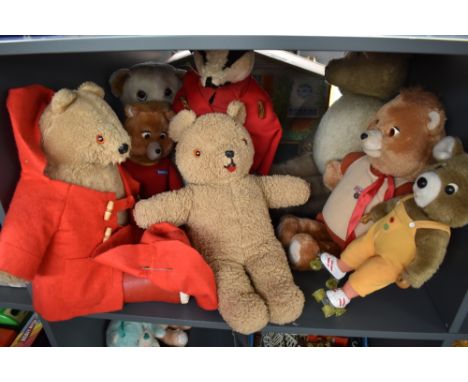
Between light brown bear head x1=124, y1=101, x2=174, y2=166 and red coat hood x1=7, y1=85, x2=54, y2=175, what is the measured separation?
0.74 feet

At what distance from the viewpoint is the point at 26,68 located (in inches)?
32.4

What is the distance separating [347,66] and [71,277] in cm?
76

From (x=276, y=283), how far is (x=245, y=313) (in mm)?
105

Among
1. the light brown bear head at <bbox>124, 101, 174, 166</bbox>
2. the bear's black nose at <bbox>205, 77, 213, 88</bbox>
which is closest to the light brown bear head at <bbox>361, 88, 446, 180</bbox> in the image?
the bear's black nose at <bbox>205, 77, 213, 88</bbox>

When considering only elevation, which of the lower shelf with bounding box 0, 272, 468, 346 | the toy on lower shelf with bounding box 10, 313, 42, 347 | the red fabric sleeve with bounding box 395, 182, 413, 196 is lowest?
the toy on lower shelf with bounding box 10, 313, 42, 347

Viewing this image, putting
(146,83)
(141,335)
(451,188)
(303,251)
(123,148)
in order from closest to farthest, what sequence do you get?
(451,188)
(123,148)
(303,251)
(146,83)
(141,335)

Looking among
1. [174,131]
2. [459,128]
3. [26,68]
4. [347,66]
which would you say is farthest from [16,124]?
[459,128]

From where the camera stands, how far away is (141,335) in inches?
45.6

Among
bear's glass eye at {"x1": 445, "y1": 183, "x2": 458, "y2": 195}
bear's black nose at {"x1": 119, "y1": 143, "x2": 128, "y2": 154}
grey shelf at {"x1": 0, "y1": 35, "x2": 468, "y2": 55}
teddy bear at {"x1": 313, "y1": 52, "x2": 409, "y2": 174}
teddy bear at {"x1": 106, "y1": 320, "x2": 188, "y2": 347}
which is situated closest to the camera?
grey shelf at {"x1": 0, "y1": 35, "x2": 468, "y2": 55}

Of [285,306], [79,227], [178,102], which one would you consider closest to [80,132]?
[79,227]

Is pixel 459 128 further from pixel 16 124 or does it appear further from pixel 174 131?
pixel 16 124

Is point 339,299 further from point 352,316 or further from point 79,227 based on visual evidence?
point 79,227

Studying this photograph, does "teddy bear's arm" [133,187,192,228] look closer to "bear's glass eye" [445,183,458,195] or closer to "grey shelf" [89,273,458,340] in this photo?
"grey shelf" [89,273,458,340]

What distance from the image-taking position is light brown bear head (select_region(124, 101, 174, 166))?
95 cm
